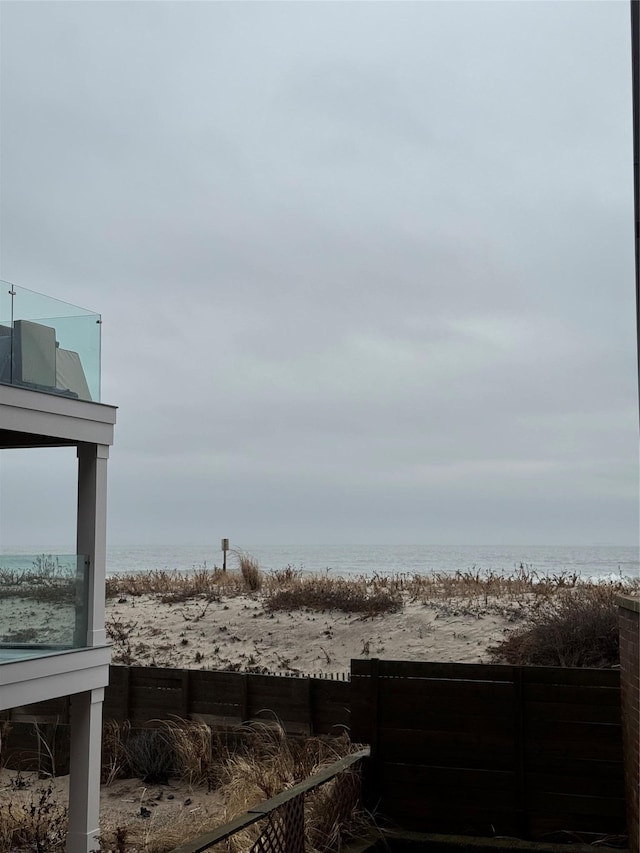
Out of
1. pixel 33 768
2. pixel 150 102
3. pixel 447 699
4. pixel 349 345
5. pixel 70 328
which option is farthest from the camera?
pixel 349 345

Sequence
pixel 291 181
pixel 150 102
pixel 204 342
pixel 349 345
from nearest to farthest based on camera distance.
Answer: pixel 150 102
pixel 291 181
pixel 349 345
pixel 204 342

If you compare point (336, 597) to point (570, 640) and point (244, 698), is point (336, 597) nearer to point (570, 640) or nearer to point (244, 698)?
point (244, 698)

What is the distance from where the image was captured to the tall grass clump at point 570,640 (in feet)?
40.7

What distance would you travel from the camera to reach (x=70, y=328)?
11.7 metres

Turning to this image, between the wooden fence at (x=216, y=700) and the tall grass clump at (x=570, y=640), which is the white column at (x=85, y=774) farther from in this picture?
the tall grass clump at (x=570, y=640)

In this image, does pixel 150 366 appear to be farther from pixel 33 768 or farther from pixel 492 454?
pixel 33 768

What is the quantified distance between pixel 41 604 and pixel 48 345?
131 inches

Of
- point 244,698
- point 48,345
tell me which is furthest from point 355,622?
point 48,345

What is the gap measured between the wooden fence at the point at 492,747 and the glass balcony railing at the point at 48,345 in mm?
5721

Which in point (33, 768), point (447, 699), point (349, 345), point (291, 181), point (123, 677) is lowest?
point (33, 768)

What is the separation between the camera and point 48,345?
1127cm

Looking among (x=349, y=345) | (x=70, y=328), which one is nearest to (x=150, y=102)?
(x=70, y=328)

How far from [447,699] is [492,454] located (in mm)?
64590

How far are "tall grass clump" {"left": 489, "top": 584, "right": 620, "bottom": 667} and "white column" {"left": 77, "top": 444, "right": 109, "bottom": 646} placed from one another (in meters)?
6.37
